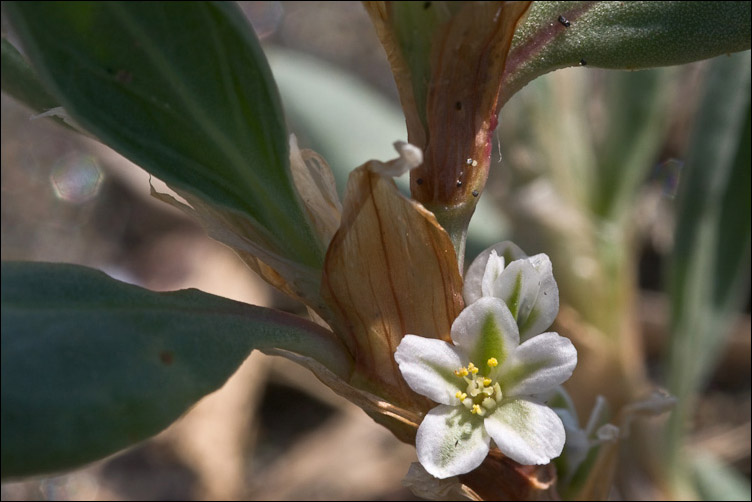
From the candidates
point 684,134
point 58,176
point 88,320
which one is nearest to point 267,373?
point 58,176

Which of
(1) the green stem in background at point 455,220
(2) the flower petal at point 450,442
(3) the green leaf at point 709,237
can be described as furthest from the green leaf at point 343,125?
(2) the flower petal at point 450,442

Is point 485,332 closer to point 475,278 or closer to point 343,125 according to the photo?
point 475,278

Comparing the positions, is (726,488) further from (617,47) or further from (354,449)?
(617,47)

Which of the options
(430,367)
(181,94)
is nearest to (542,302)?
(430,367)

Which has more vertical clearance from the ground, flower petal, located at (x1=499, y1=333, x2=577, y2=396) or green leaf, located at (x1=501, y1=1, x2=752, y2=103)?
green leaf, located at (x1=501, y1=1, x2=752, y2=103)

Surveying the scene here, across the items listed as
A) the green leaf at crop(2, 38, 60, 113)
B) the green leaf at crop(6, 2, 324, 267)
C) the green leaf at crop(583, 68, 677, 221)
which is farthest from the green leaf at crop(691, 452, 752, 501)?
the green leaf at crop(2, 38, 60, 113)

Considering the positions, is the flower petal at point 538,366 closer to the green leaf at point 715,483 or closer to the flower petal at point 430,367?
the flower petal at point 430,367

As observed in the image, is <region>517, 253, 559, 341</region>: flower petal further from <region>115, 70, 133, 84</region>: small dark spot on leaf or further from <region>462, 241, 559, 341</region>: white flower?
<region>115, 70, 133, 84</region>: small dark spot on leaf
